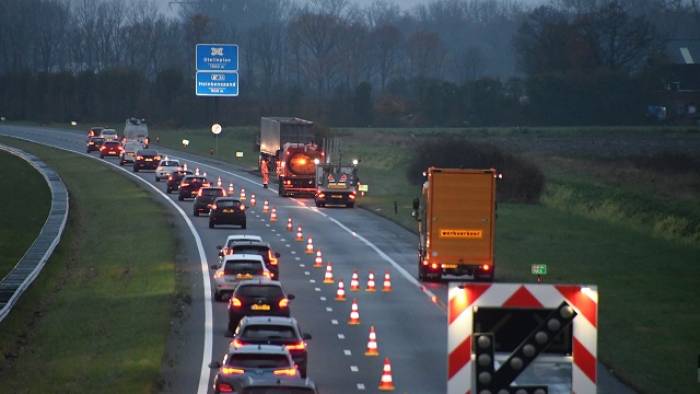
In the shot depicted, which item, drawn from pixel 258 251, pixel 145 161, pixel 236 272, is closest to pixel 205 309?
pixel 236 272

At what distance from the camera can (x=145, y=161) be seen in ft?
308

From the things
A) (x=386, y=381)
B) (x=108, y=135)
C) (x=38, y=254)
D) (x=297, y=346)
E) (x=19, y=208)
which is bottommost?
(x=19, y=208)

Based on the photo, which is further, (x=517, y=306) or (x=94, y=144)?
(x=94, y=144)

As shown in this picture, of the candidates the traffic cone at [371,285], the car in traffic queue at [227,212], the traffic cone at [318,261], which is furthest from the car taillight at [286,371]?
the car in traffic queue at [227,212]

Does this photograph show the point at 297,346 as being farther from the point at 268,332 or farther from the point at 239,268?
the point at 239,268

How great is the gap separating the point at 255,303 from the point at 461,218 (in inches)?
414

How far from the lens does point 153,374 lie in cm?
2511

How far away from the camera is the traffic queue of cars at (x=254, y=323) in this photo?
19281 millimetres

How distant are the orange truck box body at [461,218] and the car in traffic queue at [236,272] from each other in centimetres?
569

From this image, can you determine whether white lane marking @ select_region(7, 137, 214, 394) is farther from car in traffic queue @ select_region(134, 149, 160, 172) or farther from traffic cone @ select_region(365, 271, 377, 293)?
car in traffic queue @ select_region(134, 149, 160, 172)

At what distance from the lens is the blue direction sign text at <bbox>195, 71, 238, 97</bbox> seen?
269 feet

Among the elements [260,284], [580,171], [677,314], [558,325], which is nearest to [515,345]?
[558,325]

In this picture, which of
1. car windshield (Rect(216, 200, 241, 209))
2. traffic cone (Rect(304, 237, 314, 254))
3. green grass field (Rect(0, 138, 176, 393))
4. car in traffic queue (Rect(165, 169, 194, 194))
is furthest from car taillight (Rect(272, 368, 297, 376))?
car in traffic queue (Rect(165, 169, 194, 194))

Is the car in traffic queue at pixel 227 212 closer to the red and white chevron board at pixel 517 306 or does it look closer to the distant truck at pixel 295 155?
the distant truck at pixel 295 155
